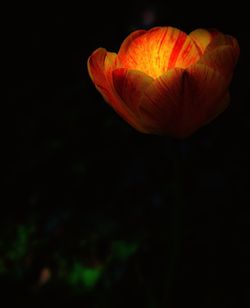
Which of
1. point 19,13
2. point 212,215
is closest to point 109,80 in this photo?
point 212,215

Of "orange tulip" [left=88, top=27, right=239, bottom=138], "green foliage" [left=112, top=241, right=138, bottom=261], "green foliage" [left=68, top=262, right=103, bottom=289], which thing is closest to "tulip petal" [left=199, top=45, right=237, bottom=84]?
"orange tulip" [left=88, top=27, right=239, bottom=138]

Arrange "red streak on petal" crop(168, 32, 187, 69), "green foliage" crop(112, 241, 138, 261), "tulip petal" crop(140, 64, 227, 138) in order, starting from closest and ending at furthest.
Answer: "tulip petal" crop(140, 64, 227, 138) < "red streak on petal" crop(168, 32, 187, 69) < "green foliage" crop(112, 241, 138, 261)

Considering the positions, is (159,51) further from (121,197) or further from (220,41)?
(121,197)

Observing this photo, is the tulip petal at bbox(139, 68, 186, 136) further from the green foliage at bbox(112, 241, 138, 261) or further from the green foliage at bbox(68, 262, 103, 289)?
the green foliage at bbox(68, 262, 103, 289)

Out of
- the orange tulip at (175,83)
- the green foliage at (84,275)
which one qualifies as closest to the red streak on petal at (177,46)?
the orange tulip at (175,83)

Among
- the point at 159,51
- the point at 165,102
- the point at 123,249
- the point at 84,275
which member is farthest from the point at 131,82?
the point at 84,275

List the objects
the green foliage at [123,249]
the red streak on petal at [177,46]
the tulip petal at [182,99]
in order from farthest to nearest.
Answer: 1. the green foliage at [123,249]
2. the red streak on petal at [177,46]
3. the tulip petal at [182,99]

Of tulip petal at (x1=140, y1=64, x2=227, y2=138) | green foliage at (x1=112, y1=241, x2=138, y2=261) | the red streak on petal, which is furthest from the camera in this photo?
green foliage at (x1=112, y1=241, x2=138, y2=261)

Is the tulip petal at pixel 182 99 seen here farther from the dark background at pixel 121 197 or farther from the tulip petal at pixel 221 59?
the dark background at pixel 121 197
